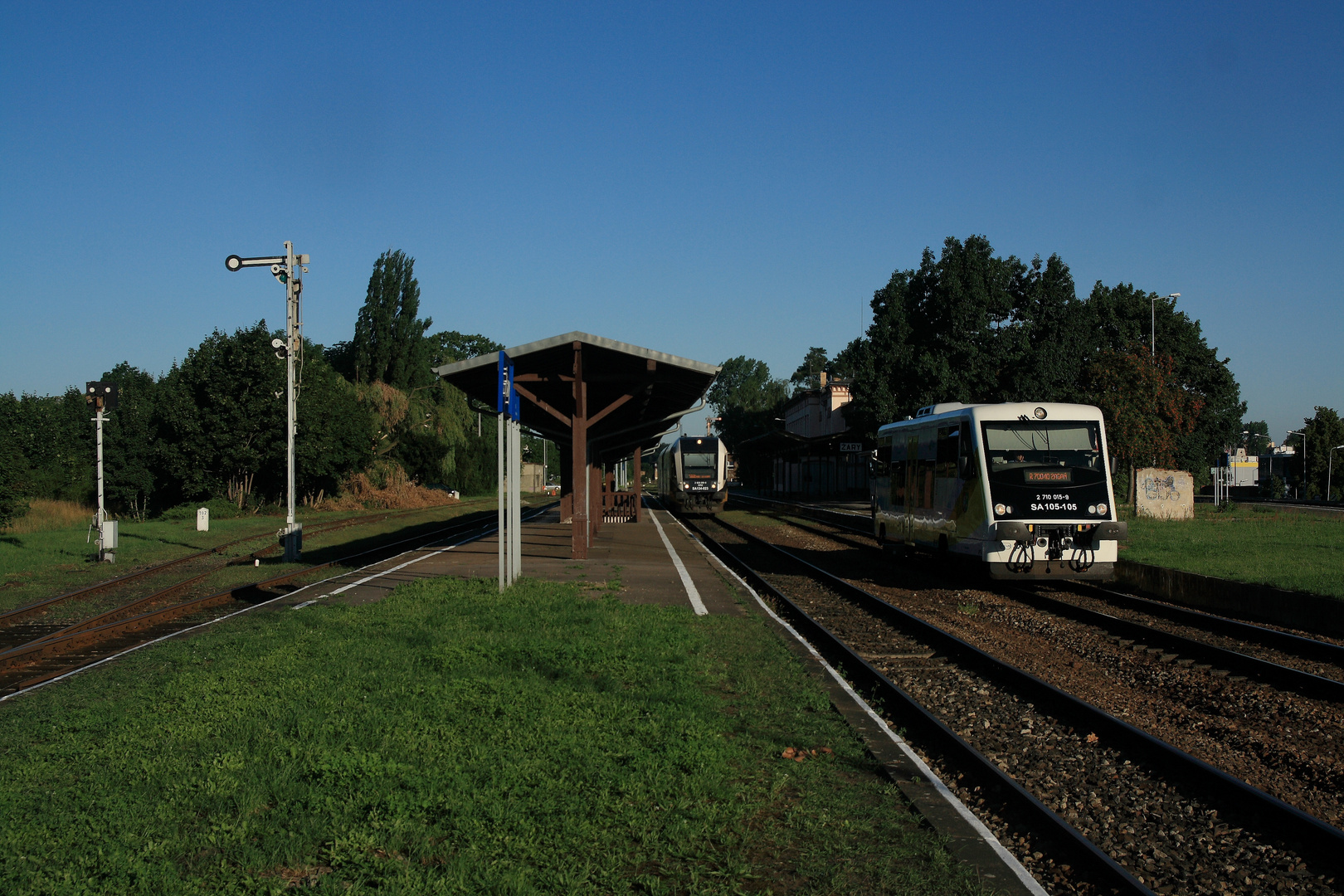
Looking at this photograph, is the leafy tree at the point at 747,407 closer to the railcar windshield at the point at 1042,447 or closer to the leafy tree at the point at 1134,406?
the leafy tree at the point at 1134,406

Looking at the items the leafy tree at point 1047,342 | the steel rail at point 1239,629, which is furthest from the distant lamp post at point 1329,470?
the steel rail at point 1239,629

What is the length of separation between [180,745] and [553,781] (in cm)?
239

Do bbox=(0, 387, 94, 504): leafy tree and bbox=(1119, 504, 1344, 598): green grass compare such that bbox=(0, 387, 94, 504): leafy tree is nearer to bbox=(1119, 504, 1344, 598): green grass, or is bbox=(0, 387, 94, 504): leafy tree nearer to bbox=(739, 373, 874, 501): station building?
bbox=(739, 373, 874, 501): station building

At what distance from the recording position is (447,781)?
16.3 ft

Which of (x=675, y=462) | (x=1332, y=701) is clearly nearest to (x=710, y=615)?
(x=1332, y=701)

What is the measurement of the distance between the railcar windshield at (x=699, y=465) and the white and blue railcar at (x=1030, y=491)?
88.0 feet

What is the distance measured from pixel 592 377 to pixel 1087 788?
14440 millimetres

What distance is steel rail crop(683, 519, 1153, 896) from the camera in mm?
4465

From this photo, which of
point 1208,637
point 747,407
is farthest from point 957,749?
point 747,407

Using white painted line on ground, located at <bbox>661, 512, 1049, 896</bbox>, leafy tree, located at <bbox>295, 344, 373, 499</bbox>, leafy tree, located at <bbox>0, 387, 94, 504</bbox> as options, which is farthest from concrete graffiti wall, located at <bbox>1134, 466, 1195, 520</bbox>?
leafy tree, located at <bbox>0, 387, 94, 504</bbox>

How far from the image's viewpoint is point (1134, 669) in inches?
377

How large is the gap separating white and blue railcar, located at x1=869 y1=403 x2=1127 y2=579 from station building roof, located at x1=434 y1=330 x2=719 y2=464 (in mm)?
5265

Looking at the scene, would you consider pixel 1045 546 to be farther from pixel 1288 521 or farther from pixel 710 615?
pixel 1288 521

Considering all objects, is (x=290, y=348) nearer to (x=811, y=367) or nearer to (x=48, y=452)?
(x=48, y=452)
